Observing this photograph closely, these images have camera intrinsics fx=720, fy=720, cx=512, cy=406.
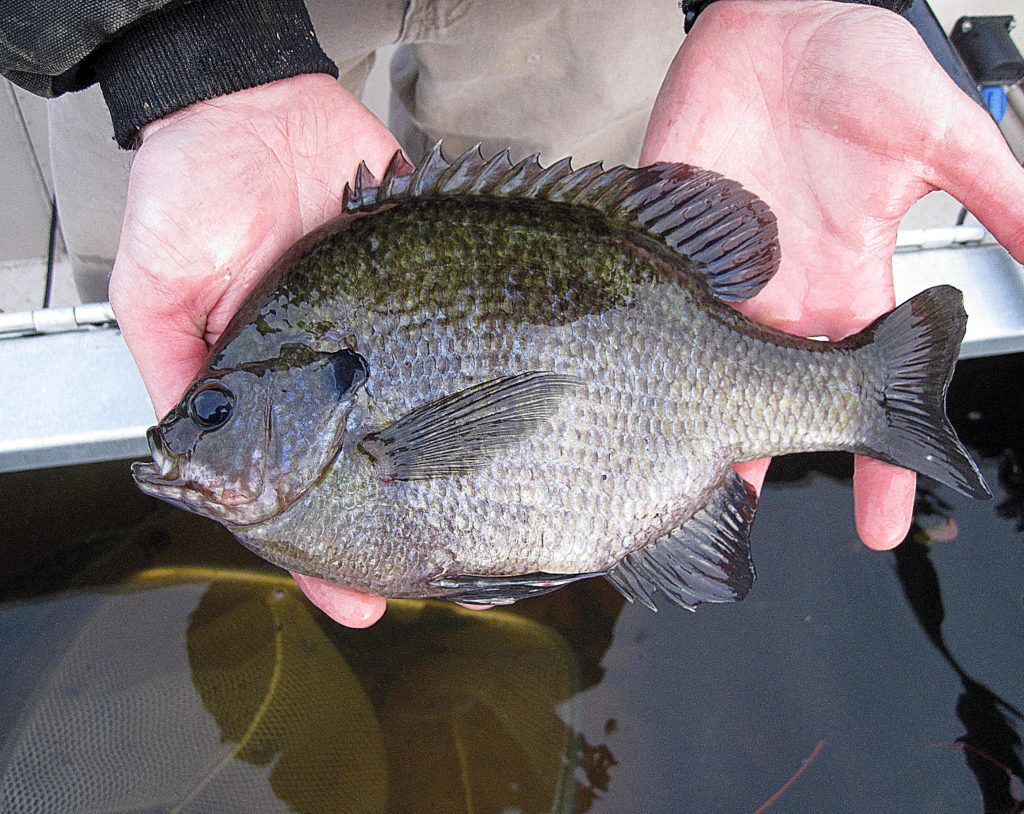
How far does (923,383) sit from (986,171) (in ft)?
1.87

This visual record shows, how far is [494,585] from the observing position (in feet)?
5.32

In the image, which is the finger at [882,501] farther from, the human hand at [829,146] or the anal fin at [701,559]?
the anal fin at [701,559]

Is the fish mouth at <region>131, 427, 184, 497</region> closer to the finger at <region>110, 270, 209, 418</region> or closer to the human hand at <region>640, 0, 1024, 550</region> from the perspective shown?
the finger at <region>110, 270, 209, 418</region>

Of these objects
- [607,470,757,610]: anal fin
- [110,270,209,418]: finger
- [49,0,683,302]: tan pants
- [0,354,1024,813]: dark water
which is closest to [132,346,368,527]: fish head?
[110,270,209,418]: finger

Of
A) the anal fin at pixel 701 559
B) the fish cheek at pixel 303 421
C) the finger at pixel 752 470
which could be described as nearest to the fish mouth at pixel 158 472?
the fish cheek at pixel 303 421

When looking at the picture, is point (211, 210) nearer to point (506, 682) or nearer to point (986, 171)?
point (506, 682)

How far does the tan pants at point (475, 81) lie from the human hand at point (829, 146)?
0.50m

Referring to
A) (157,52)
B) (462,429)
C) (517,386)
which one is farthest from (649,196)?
(157,52)

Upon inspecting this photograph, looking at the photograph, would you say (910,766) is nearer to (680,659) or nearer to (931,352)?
(680,659)

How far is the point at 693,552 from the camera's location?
1847mm

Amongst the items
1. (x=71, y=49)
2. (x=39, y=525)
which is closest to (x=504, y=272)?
(x=71, y=49)

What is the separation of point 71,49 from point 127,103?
0.51ft

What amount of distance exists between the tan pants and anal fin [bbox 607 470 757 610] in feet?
5.62

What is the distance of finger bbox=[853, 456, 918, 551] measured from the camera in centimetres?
204
